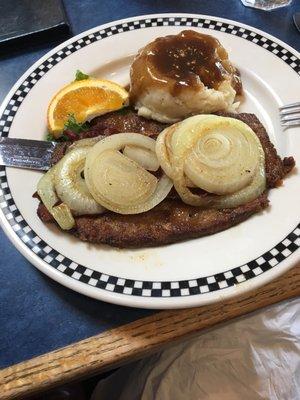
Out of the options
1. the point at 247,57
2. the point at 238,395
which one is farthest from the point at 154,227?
the point at 247,57

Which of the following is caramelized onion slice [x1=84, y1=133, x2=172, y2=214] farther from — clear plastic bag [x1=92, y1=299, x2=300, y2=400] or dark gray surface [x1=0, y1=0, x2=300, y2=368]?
clear plastic bag [x1=92, y1=299, x2=300, y2=400]

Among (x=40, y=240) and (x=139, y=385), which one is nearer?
(x=40, y=240)

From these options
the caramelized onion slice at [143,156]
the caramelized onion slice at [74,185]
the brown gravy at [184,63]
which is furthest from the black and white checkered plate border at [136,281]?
the brown gravy at [184,63]

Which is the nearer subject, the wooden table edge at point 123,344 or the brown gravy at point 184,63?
the wooden table edge at point 123,344

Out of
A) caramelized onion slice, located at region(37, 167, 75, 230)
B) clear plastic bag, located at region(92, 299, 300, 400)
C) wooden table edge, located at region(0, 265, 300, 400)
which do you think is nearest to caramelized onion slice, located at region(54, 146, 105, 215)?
caramelized onion slice, located at region(37, 167, 75, 230)

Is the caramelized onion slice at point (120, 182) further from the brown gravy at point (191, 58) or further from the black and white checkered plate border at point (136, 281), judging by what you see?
the brown gravy at point (191, 58)

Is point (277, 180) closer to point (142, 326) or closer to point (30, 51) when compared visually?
point (142, 326)

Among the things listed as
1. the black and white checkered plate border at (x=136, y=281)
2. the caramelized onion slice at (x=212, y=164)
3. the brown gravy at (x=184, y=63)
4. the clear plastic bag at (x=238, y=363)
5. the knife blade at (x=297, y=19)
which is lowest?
the clear plastic bag at (x=238, y=363)
